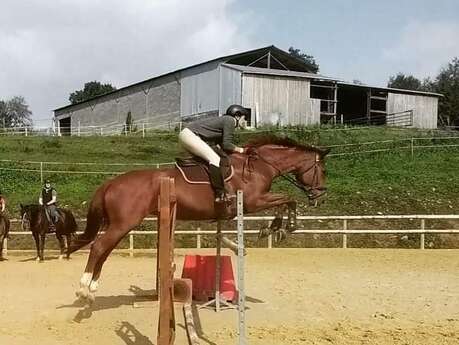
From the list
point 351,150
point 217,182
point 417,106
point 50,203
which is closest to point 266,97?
point 351,150

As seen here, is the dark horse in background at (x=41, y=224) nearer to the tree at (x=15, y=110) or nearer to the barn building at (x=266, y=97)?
the barn building at (x=266, y=97)

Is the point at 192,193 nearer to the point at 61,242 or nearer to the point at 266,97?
the point at 61,242

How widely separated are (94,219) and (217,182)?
71.5 inches

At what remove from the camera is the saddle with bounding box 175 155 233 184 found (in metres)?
7.98

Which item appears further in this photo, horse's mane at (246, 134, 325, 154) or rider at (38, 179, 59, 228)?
rider at (38, 179, 59, 228)

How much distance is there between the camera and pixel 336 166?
1015 inches

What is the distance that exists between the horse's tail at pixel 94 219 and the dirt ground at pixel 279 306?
3.15 feet

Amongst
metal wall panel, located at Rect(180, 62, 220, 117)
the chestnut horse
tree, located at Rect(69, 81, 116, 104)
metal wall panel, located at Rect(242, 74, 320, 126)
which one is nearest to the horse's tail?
the chestnut horse

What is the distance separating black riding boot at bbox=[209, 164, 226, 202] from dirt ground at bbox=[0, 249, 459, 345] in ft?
5.32

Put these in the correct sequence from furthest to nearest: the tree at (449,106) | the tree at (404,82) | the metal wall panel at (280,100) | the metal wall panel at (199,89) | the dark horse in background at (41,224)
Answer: the tree at (404,82), the tree at (449,106), the metal wall panel at (199,89), the metal wall panel at (280,100), the dark horse in background at (41,224)

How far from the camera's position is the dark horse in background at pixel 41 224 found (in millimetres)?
15109

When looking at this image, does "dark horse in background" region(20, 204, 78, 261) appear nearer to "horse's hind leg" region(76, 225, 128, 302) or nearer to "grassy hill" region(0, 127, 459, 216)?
"grassy hill" region(0, 127, 459, 216)

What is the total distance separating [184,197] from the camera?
7887 mm

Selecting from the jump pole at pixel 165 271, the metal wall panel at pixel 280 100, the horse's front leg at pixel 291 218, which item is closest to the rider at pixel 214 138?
the horse's front leg at pixel 291 218
